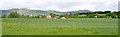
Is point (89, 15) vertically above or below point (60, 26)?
above

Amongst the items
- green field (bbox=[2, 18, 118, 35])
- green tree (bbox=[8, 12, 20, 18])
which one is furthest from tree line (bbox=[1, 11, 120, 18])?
green field (bbox=[2, 18, 118, 35])

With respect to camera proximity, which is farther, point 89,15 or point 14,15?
point 89,15

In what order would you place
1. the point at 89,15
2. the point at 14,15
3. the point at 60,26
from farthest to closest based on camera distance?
the point at 89,15 → the point at 14,15 → the point at 60,26

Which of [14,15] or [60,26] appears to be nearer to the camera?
[60,26]

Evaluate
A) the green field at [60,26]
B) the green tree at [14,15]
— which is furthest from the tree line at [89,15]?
the green field at [60,26]

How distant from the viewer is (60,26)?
654cm

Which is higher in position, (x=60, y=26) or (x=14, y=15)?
(x=14, y=15)

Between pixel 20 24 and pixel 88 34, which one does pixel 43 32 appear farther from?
pixel 88 34

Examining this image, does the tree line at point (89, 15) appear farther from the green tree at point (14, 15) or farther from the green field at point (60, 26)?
the green field at point (60, 26)

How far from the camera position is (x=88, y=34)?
6.05 metres

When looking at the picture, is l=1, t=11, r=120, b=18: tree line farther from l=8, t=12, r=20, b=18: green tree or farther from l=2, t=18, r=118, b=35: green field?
l=2, t=18, r=118, b=35: green field

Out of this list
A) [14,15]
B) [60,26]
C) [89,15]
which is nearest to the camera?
[60,26]

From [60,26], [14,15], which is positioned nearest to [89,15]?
[60,26]

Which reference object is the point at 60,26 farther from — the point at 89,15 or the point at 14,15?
the point at 14,15
